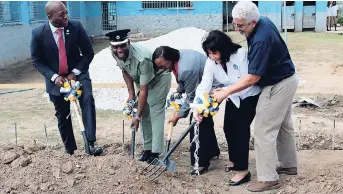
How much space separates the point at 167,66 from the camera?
4.55 meters

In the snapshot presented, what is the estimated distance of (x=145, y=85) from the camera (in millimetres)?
4797

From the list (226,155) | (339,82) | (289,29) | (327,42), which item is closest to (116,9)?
(289,29)

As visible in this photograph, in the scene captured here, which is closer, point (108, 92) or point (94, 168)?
point (94, 168)

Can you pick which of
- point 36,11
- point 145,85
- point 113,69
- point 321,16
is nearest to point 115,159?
point 145,85

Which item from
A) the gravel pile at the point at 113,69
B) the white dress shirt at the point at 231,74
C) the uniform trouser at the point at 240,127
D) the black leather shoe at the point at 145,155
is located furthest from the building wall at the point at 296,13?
the white dress shirt at the point at 231,74

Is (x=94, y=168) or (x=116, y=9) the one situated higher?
(x=116, y=9)

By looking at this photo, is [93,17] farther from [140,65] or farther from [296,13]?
[140,65]

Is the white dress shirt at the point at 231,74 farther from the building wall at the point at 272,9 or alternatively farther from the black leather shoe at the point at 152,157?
the building wall at the point at 272,9

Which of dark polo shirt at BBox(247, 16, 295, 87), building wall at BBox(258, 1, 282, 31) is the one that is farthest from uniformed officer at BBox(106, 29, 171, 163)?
building wall at BBox(258, 1, 282, 31)

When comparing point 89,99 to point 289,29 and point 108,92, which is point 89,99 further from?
point 289,29

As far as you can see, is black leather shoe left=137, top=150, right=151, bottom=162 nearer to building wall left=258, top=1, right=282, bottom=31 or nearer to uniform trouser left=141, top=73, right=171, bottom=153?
uniform trouser left=141, top=73, right=171, bottom=153

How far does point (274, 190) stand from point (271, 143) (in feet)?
1.56

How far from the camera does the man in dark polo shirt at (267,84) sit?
13.0ft

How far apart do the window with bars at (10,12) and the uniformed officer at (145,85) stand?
1136 centimetres
